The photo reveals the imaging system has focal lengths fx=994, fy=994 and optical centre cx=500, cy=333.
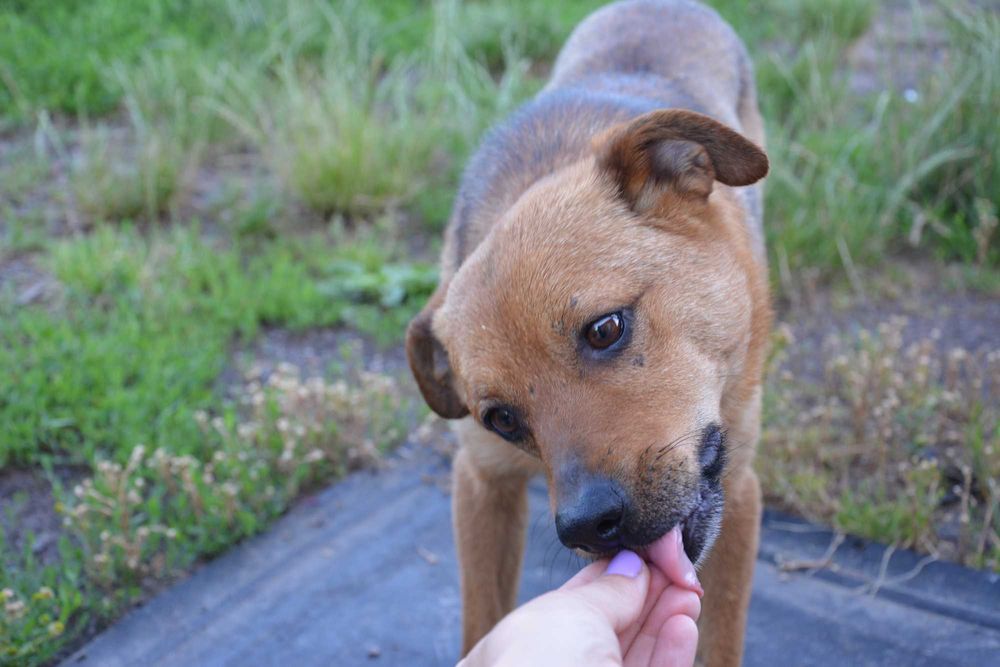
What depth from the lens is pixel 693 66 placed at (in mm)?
4496

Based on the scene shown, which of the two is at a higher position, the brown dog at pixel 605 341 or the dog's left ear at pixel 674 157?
the dog's left ear at pixel 674 157

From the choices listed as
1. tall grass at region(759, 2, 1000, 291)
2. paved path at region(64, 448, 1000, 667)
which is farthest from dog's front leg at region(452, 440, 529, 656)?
tall grass at region(759, 2, 1000, 291)

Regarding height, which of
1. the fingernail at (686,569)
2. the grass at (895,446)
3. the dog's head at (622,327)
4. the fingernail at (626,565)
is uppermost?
the dog's head at (622,327)

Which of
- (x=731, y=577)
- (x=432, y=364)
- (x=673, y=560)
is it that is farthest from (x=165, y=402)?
(x=673, y=560)

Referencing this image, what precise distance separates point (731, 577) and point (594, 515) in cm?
107

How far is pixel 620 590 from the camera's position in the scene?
86.8 inches

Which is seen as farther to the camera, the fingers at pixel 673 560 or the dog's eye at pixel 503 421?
the dog's eye at pixel 503 421

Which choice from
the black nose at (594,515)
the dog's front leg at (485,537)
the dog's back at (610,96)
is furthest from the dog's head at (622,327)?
the dog's front leg at (485,537)

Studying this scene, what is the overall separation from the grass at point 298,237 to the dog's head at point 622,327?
4.70ft

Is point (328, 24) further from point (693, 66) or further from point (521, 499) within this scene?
point (521, 499)

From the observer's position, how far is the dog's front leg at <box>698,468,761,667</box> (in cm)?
311

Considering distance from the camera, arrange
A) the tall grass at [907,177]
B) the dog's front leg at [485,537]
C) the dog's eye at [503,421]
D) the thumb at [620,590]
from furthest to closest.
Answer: the tall grass at [907,177], the dog's front leg at [485,537], the dog's eye at [503,421], the thumb at [620,590]

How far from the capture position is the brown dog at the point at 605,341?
240 cm

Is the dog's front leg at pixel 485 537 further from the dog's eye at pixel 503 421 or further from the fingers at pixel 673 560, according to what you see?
the fingers at pixel 673 560
